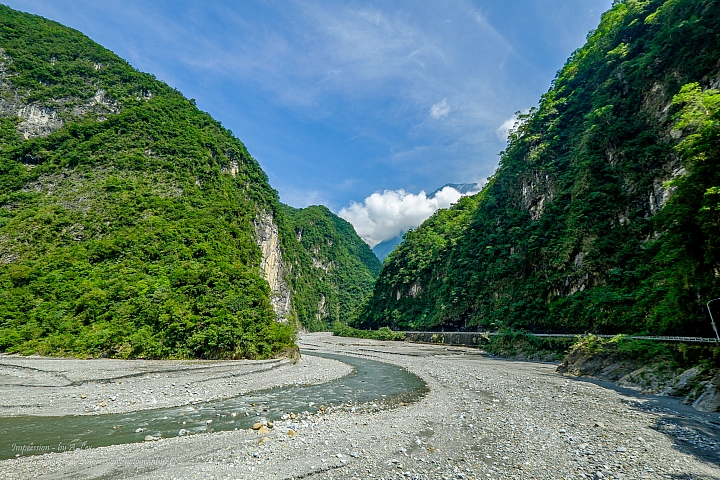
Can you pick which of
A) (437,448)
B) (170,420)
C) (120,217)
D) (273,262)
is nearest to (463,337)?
(437,448)

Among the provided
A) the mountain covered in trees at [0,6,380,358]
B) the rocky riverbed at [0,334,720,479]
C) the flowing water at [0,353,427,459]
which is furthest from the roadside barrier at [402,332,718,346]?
the mountain covered in trees at [0,6,380,358]

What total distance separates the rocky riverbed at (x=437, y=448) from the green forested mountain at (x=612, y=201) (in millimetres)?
10445

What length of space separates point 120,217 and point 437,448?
175ft

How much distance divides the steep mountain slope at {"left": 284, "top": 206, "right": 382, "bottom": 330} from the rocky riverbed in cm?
10250

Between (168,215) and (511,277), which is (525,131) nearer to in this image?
(511,277)

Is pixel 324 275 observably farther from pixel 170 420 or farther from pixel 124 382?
pixel 170 420

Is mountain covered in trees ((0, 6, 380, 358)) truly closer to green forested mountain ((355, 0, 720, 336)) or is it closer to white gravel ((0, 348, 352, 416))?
white gravel ((0, 348, 352, 416))

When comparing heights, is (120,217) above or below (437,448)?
above

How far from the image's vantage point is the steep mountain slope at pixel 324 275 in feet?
435

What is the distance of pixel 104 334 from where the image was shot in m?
30.0

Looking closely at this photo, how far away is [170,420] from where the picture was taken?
41.6 feet

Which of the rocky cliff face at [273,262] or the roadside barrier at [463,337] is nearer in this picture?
the roadside barrier at [463,337]

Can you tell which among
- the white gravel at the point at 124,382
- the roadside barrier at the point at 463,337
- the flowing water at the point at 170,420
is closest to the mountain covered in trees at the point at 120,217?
the white gravel at the point at 124,382

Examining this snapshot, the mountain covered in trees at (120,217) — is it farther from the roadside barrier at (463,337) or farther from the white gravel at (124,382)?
the roadside barrier at (463,337)
